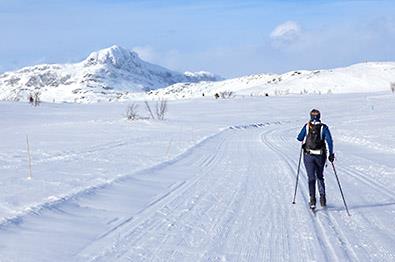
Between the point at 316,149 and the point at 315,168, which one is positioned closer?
the point at 316,149

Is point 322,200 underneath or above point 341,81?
underneath

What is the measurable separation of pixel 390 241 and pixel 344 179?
7.01 m

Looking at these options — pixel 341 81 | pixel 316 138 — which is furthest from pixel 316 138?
pixel 341 81

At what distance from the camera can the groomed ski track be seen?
7.88 m

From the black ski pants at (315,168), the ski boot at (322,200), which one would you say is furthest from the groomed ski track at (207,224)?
the black ski pants at (315,168)

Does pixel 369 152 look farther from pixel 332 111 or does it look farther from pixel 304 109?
pixel 304 109

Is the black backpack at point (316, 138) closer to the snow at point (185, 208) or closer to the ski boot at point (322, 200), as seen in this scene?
the ski boot at point (322, 200)

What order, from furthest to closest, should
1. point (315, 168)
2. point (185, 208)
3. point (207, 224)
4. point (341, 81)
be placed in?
point (341, 81) < point (315, 168) < point (185, 208) < point (207, 224)

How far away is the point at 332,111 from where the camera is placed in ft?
211

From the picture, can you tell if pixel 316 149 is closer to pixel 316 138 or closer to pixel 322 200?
pixel 316 138

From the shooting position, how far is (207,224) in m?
9.69

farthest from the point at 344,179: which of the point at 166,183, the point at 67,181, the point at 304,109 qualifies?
the point at 304,109

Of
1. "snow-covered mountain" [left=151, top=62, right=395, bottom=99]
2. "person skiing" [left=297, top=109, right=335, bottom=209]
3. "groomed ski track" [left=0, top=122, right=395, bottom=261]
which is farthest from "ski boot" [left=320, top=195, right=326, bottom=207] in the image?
"snow-covered mountain" [left=151, top=62, right=395, bottom=99]

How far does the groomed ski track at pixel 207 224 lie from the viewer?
788cm
